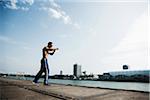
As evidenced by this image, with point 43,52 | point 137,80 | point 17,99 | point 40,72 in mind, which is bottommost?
point 137,80

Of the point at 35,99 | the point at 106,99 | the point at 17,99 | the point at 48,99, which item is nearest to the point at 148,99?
the point at 106,99

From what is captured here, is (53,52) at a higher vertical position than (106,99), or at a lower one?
higher

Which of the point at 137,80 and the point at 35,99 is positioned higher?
the point at 35,99

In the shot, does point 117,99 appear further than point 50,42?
No

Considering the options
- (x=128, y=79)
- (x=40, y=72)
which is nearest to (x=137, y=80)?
(x=128, y=79)

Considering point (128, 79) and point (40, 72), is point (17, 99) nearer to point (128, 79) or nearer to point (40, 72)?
point (40, 72)

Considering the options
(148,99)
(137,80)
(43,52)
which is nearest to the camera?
(148,99)

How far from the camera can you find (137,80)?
622 feet

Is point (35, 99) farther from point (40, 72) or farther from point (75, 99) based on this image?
point (40, 72)

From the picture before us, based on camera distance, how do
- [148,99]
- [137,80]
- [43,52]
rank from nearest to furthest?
[148,99], [43,52], [137,80]

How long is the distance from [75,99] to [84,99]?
11.9 inches

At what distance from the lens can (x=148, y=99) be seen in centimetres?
596

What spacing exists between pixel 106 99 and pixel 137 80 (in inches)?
7764

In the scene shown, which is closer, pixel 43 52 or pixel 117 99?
pixel 117 99
